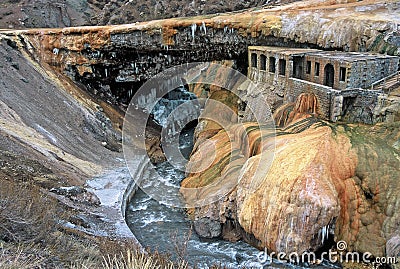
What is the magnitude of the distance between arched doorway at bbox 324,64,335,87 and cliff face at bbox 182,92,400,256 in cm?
389

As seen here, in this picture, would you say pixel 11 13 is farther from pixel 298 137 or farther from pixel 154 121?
pixel 298 137

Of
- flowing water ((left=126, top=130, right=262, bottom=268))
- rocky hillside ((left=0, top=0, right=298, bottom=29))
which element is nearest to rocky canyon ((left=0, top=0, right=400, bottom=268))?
flowing water ((left=126, top=130, right=262, bottom=268))

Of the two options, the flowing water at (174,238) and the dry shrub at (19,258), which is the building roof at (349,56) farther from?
the dry shrub at (19,258)

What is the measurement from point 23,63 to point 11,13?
27948mm

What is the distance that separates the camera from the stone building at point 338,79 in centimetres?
2369

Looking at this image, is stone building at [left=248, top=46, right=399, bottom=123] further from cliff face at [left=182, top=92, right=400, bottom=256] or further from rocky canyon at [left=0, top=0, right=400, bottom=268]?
cliff face at [left=182, top=92, right=400, bottom=256]

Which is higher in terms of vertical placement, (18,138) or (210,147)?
(18,138)

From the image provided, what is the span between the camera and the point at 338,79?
2488 centimetres

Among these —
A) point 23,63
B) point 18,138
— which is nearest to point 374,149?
point 18,138

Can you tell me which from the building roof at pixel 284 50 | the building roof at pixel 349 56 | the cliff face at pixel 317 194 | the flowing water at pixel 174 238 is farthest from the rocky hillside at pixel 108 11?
the cliff face at pixel 317 194

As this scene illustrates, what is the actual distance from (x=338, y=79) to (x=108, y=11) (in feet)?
162

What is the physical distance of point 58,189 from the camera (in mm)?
22453

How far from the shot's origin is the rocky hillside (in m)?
59.8

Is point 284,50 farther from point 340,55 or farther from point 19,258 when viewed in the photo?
point 19,258
